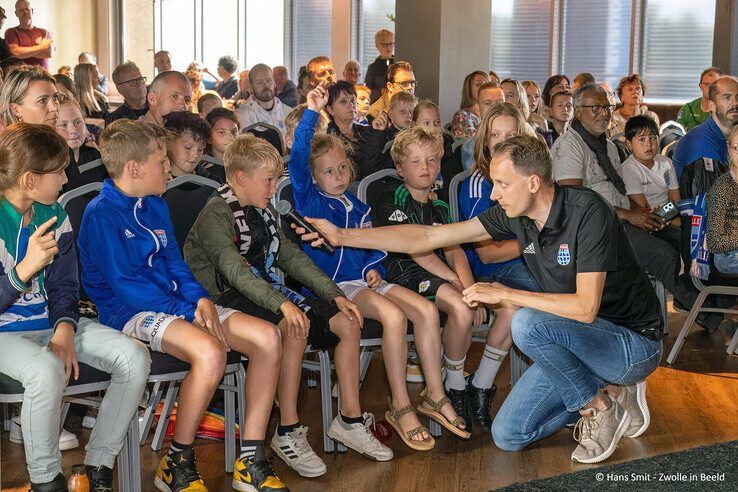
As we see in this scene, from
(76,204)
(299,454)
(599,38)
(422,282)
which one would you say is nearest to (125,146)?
(76,204)

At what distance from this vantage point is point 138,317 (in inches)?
119

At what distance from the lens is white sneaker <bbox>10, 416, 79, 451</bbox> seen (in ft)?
11.2

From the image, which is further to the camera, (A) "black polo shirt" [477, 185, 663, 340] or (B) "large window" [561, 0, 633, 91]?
(B) "large window" [561, 0, 633, 91]

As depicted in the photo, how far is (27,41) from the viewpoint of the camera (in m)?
9.41

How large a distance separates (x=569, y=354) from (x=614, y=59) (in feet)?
33.8

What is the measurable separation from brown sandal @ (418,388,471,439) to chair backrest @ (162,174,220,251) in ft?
3.55

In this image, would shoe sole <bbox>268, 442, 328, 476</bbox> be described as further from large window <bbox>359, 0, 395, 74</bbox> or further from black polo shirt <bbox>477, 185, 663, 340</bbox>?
large window <bbox>359, 0, 395, 74</bbox>

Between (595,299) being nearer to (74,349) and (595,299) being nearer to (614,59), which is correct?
(74,349)

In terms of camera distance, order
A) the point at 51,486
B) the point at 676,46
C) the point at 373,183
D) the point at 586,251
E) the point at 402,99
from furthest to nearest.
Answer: the point at 676,46, the point at 402,99, the point at 373,183, the point at 586,251, the point at 51,486

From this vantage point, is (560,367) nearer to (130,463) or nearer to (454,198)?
(454,198)

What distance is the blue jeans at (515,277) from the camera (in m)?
3.92

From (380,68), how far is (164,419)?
618 cm

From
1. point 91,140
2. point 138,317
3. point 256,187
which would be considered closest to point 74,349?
point 138,317

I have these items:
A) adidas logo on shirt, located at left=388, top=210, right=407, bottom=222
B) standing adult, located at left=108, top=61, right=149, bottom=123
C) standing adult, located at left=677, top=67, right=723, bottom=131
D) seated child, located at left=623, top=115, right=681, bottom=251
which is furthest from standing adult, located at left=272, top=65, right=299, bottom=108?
adidas logo on shirt, located at left=388, top=210, right=407, bottom=222
